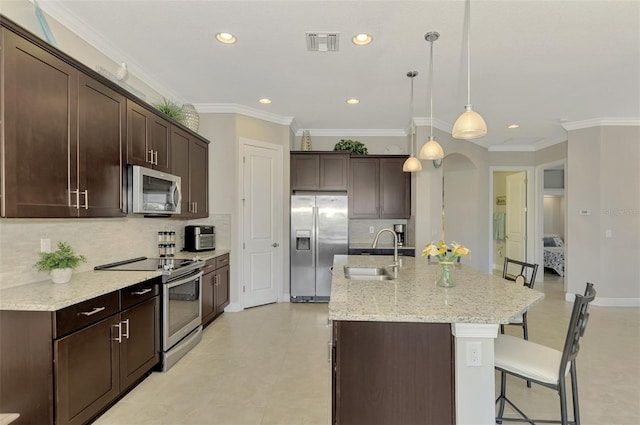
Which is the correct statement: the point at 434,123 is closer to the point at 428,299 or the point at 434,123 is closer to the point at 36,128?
the point at 428,299

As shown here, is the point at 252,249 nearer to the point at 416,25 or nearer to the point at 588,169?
the point at 416,25

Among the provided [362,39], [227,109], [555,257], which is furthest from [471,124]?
[555,257]

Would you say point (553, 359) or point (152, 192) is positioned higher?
point (152, 192)

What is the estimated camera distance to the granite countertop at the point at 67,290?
172 centimetres

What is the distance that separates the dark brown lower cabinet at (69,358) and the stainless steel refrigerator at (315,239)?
9.05ft

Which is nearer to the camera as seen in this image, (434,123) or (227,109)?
(227,109)

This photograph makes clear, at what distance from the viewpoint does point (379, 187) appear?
5316 millimetres

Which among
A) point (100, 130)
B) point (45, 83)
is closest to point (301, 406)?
point (100, 130)

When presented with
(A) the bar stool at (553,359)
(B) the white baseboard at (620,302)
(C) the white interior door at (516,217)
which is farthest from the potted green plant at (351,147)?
(B) the white baseboard at (620,302)

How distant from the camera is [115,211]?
99.6 inches

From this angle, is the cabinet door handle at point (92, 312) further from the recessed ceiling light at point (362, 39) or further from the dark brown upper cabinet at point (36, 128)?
the recessed ceiling light at point (362, 39)

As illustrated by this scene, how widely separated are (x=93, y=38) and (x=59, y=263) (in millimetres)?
1900

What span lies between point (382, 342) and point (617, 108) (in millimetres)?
5123

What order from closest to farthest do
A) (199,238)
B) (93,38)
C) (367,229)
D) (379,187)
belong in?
(93,38)
(199,238)
(379,187)
(367,229)
